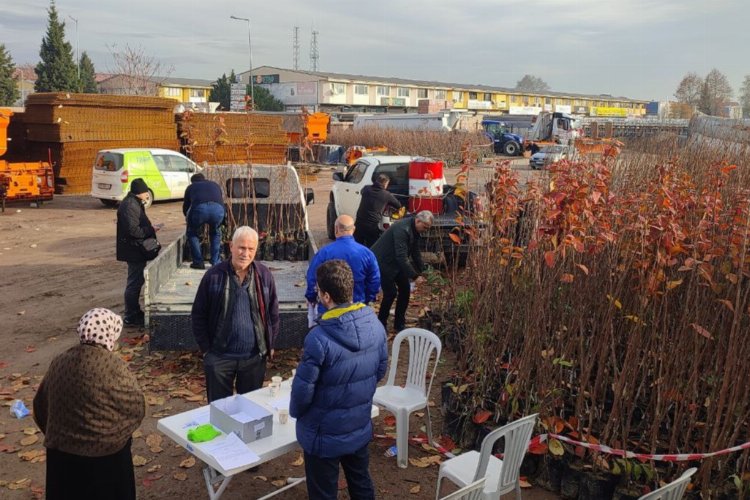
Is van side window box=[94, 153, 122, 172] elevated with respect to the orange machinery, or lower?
elevated

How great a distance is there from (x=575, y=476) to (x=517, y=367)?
0.98 metres

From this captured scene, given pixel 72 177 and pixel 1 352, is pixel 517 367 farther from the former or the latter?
pixel 72 177

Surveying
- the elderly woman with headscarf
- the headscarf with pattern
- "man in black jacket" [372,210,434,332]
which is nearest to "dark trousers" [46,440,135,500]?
the elderly woman with headscarf

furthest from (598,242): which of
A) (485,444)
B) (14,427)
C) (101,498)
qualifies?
(14,427)

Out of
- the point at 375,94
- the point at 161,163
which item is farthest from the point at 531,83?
the point at 161,163

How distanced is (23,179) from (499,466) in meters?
16.0

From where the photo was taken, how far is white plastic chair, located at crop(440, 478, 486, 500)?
2.87 meters

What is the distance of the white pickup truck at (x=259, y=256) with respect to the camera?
6.04 m

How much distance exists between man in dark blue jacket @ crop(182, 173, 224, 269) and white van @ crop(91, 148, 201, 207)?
7.96 metres

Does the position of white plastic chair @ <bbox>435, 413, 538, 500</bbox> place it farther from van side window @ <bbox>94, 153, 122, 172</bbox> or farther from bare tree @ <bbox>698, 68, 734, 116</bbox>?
bare tree @ <bbox>698, 68, 734, 116</bbox>

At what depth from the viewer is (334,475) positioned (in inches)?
140

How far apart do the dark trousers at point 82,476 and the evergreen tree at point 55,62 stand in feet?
182

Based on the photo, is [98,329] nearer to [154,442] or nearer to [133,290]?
[154,442]

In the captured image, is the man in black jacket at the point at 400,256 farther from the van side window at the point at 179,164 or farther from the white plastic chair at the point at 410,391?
the van side window at the point at 179,164
